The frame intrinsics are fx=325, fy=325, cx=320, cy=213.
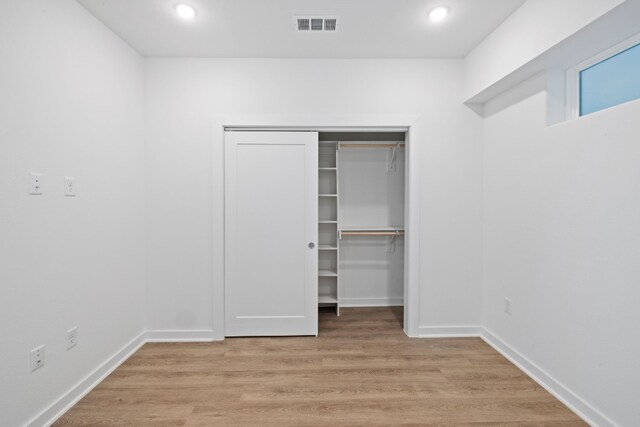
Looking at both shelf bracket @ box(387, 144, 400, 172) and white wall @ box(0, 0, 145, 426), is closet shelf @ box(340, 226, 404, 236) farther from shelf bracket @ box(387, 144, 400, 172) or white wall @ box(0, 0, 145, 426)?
white wall @ box(0, 0, 145, 426)

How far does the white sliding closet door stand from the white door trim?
0.23 feet

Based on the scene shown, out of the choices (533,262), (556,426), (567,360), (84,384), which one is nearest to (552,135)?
(533,262)

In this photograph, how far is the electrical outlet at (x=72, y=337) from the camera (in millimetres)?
2084

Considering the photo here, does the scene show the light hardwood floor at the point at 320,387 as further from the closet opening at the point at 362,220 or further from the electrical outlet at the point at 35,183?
the electrical outlet at the point at 35,183

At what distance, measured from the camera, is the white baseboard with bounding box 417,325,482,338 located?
312cm

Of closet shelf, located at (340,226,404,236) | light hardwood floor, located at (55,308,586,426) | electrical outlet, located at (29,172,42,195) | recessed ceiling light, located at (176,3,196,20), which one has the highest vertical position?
recessed ceiling light, located at (176,3,196,20)


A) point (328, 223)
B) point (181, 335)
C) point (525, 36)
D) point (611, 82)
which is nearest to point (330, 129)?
point (328, 223)

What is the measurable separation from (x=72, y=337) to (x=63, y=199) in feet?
2.95

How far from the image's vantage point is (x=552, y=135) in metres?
2.22

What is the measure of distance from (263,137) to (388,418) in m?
2.46

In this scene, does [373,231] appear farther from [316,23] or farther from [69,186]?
[69,186]

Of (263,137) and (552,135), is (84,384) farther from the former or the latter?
(552,135)

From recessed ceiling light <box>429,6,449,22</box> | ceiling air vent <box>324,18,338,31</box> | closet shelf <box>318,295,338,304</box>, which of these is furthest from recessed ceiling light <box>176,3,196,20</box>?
closet shelf <box>318,295,338,304</box>

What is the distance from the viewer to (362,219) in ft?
13.4
